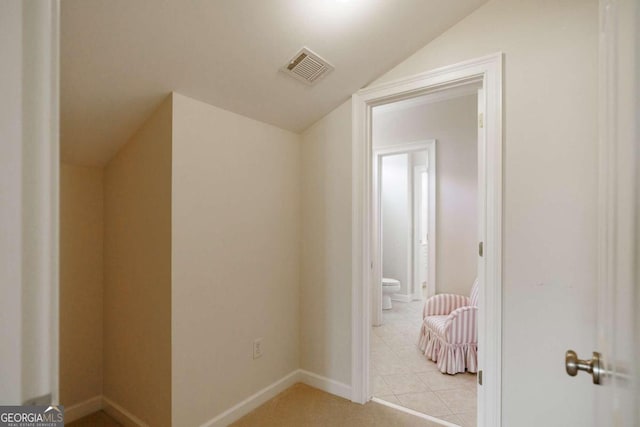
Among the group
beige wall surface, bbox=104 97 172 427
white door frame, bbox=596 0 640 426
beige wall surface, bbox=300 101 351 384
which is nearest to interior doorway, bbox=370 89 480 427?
beige wall surface, bbox=300 101 351 384

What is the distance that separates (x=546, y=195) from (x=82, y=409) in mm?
3053

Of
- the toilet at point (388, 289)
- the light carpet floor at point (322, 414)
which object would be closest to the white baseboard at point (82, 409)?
the light carpet floor at point (322, 414)

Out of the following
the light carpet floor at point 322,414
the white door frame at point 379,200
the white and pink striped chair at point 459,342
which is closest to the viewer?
the light carpet floor at point 322,414

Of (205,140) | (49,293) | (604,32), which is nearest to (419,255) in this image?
(205,140)

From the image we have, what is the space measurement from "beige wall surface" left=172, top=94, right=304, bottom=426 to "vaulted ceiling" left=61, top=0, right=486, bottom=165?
19 cm

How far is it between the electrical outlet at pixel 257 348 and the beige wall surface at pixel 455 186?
7.30ft

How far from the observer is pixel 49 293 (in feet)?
1.28

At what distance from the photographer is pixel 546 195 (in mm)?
1623

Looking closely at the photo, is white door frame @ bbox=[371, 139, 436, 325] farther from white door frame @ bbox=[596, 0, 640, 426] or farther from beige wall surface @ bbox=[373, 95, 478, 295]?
white door frame @ bbox=[596, 0, 640, 426]

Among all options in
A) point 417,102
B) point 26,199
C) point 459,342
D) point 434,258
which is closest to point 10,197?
point 26,199

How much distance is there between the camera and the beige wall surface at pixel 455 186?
3.46 meters

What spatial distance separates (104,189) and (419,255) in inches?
174

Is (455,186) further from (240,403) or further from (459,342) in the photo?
(240,403)

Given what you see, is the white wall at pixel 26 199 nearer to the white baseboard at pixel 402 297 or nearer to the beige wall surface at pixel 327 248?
the beige wall surface at pixel 327 248
